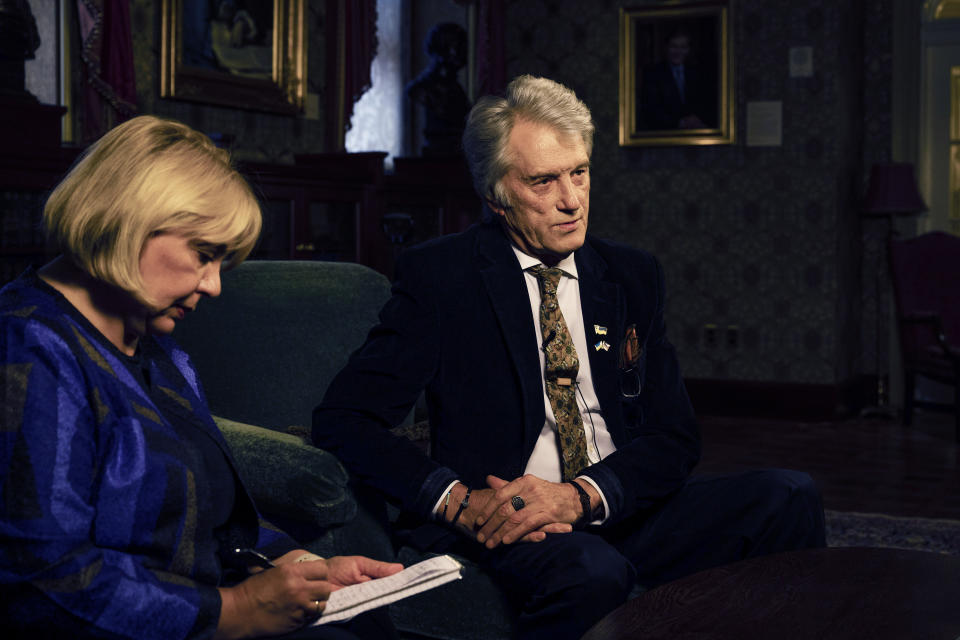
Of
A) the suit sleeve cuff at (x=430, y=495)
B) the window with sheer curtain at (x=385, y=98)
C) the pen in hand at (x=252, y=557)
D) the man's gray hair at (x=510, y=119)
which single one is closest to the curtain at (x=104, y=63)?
the window with sheer curtain at (x=385, y=98)

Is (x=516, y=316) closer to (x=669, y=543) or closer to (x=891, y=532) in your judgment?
(x=669, y=543)

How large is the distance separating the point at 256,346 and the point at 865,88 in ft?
18.3

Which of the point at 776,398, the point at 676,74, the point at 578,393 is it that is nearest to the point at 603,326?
the point at 578,393

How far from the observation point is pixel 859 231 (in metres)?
6.79

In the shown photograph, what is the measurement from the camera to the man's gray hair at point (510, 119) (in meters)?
2.03

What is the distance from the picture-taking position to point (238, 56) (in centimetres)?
509

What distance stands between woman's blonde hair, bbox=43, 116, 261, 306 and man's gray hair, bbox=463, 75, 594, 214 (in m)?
0.90

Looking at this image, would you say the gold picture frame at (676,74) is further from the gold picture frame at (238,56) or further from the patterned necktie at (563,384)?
the patterned necktie at (563,384)

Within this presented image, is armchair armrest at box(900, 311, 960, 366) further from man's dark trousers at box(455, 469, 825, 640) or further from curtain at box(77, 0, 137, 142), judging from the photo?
curtain at box(77, 0, 137, 142)

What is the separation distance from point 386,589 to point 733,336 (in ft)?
18.3

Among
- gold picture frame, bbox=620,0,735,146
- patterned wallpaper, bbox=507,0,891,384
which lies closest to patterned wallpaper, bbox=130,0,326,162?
patterned wallpaper, bbox=507,0,891,384

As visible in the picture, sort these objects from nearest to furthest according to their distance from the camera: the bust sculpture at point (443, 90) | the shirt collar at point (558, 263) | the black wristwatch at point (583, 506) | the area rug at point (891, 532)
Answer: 1. the black wristwatch at point (583, 506)
2. the shirt collar at point (558, 263)
3. the area rug at point (891, 532)
4. the bust sculpture at point (443, 90)

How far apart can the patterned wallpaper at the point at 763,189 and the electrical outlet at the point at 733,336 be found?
2 centimetres

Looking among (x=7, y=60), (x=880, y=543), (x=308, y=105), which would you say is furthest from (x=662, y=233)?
(x=7, y=60)
